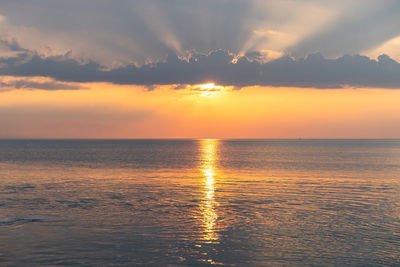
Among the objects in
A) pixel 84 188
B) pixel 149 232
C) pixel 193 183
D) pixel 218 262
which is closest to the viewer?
pixel 218 262

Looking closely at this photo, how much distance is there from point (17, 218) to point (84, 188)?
63.5 ft

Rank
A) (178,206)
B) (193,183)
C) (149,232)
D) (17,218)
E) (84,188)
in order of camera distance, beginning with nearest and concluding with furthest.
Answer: (149,232) → (17,218) → (178,206) → (84,188) → (193,183)

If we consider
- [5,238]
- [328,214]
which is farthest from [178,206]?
[5,238]

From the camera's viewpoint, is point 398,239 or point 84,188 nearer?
point 398,239

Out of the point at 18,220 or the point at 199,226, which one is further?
the point at 18,220

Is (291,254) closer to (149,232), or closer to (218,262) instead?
(218,262)

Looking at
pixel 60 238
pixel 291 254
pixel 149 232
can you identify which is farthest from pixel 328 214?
pixel 60 238

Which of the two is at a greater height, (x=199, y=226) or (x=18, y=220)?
(x=199, y=226)

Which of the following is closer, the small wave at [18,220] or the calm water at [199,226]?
the calm water at [199,226]

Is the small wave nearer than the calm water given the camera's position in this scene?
No

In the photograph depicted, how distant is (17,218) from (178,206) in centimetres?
1367

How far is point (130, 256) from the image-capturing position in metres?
20.7

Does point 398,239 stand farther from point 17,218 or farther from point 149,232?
point 17,218

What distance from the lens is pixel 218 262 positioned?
19.9 meters
